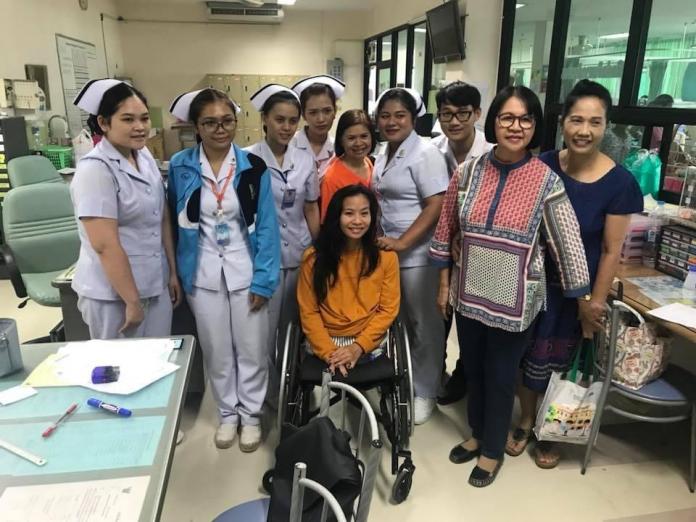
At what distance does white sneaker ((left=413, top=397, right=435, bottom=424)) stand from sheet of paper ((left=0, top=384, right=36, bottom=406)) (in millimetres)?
1530

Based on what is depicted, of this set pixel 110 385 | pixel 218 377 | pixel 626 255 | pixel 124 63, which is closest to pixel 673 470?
pixel 626 255

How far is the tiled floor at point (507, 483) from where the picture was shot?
1.81 metres

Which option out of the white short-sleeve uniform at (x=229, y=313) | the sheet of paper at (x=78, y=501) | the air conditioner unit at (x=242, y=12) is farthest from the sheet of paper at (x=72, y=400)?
the air conditioner unit at (x=242, y=12)

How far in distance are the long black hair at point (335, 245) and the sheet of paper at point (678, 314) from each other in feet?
3.32

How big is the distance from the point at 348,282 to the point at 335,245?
15cm

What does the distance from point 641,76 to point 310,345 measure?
2570mm

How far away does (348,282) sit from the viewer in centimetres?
199

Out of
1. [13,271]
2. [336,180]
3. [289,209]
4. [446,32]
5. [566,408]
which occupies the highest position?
[446,32]

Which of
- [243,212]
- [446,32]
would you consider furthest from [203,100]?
[446,32]

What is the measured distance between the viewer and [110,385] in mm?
1298

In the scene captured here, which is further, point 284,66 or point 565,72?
point 284,66

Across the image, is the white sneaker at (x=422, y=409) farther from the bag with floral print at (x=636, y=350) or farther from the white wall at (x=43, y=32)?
the white wall at (x=43, y=32)

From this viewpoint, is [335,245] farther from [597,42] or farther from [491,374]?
[597,42]

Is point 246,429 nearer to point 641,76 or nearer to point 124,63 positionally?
point 641,76
